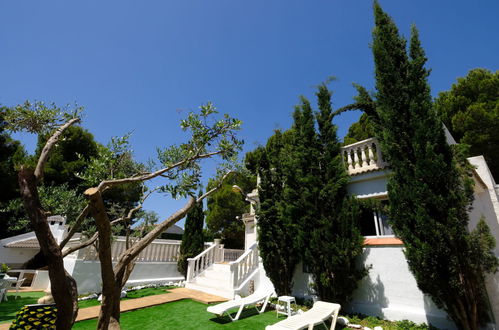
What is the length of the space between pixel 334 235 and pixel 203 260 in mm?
8567

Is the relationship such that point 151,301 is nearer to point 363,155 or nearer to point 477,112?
point 363,155

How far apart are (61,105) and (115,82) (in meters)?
4.51

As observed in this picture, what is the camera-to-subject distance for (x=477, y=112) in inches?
614

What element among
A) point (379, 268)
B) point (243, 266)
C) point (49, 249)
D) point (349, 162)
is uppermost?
point (349, 162)

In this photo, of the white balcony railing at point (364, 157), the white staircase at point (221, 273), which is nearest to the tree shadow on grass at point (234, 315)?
the white staircase at point (221, 273)

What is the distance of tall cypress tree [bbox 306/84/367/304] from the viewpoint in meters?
7.30

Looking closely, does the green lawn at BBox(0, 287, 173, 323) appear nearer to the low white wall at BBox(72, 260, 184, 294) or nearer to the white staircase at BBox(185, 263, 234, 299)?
the low white wall at BBox(72, 260, 184, 294)

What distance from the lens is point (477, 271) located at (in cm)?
539

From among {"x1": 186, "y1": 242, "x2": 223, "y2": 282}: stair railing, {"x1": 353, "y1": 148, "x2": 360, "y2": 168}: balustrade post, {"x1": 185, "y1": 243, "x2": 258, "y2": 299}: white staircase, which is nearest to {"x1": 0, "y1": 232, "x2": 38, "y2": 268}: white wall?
{"x1": 186, "y1": 242, "x2": 223, "y2": 282}: stair railing

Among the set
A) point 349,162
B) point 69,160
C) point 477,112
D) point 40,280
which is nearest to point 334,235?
point 349,162

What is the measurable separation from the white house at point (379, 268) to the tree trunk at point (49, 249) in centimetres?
755

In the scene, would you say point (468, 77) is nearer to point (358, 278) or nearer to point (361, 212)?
point (361, 212)

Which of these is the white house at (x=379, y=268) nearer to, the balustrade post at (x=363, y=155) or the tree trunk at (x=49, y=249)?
the balustrade post at (x=363, y=155)

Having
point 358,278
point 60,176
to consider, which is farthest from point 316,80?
point 60,176
